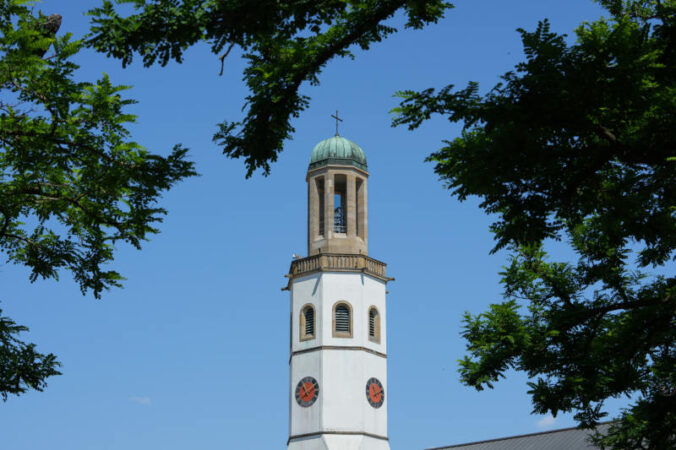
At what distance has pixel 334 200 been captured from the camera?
5847 cm

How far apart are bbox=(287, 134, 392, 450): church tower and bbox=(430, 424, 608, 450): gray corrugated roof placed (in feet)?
24.3

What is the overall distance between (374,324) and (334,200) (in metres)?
8.48

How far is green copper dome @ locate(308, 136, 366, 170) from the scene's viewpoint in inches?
2303

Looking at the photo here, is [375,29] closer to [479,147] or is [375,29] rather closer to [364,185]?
[479,147]

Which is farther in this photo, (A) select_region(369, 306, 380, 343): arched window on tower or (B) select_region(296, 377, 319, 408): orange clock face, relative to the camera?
(A) select_region(369, 306, 380, 343): arched window on tower

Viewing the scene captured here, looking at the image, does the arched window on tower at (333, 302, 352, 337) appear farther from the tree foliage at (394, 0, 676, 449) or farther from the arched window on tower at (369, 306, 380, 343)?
the tree foliage at (394, 0, 676, 449)

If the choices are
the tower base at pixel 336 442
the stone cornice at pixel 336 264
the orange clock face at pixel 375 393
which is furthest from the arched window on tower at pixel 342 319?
the tower base at pixel 336 442

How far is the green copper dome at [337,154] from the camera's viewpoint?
58.5 metres

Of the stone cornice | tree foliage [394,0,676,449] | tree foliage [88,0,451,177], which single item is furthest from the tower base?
tree foliage [88,0,451,177]

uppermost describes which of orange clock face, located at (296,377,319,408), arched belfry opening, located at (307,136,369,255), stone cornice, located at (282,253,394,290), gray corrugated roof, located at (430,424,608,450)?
arched belfry opening, located at (307,136,369,255)


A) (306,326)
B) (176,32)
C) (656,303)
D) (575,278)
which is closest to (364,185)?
(306,326)

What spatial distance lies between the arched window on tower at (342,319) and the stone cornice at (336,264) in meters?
2.33

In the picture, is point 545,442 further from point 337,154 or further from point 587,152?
point 587,152

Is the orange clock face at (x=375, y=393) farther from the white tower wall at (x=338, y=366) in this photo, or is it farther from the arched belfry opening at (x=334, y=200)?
the arched belfry opening at (x=334, y=200)
